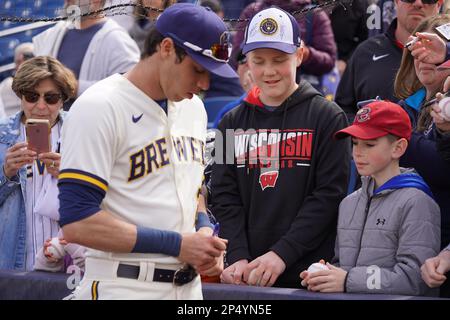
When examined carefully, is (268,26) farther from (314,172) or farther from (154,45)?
(154,45)

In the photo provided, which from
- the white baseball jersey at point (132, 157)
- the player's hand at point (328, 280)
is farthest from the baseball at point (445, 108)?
the white baseball jersey at point (132, 157)

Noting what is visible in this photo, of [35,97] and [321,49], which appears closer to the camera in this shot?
[35,97]

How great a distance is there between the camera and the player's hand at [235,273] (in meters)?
5.39

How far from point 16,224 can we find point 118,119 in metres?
2.42

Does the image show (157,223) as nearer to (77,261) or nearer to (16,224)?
(77,261)

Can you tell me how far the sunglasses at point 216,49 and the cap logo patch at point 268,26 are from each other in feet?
5.25

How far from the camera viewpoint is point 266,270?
5305mm

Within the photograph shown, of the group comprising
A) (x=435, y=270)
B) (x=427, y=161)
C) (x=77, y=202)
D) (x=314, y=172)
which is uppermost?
(x=77, y=202)

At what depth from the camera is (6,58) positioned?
9.62 meters

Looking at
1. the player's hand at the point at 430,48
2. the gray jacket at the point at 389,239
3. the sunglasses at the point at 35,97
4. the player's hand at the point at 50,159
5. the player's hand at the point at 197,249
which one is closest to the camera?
the player's hand at the point at 197,249

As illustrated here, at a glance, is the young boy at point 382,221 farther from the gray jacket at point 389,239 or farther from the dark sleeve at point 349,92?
the dark sleeve at point 349,92

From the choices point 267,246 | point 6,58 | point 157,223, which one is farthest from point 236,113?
point 6,58

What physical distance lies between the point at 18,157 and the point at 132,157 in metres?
2.15

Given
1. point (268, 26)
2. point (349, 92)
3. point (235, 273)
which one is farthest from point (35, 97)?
point (349, 92)
